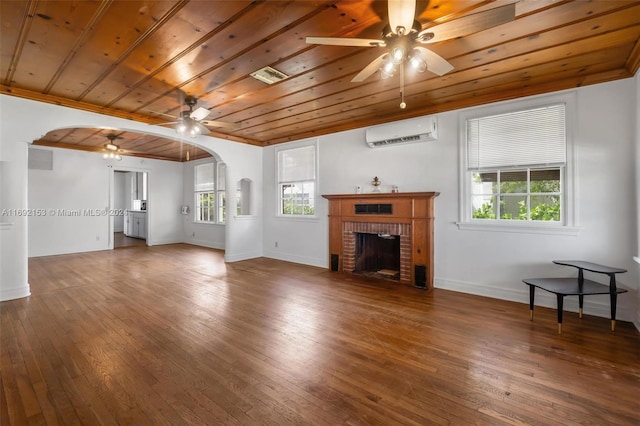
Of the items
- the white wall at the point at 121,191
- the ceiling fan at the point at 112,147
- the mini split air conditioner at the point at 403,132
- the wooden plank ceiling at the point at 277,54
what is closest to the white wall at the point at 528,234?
the mini split air conditioner at the point at 403,132

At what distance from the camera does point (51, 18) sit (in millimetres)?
2172

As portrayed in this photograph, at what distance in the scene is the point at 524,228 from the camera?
11.8 feet

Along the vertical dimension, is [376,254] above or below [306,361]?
above

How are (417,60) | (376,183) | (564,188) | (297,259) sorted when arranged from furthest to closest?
(297,259) → (376,183) → (564,188) → (417,60)

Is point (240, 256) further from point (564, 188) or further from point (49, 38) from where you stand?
point (564, 188)

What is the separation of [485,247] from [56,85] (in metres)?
5.83

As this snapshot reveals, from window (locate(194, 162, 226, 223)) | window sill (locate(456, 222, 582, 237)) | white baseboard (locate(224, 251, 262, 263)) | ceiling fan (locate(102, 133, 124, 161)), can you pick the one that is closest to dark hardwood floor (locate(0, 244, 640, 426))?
window sill (locate(456, 222, 582, 237))

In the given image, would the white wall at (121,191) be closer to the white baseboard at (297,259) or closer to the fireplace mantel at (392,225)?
the white baseboard at (297,259)

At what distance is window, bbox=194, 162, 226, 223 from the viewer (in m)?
7.98

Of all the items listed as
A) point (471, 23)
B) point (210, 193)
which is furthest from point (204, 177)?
point (471, 23)

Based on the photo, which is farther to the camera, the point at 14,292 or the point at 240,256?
the point at 240,256

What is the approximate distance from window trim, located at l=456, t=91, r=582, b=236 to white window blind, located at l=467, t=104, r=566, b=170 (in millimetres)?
Result: 55

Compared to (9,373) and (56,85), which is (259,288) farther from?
(56,85)

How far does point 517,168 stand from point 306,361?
11.4ft
